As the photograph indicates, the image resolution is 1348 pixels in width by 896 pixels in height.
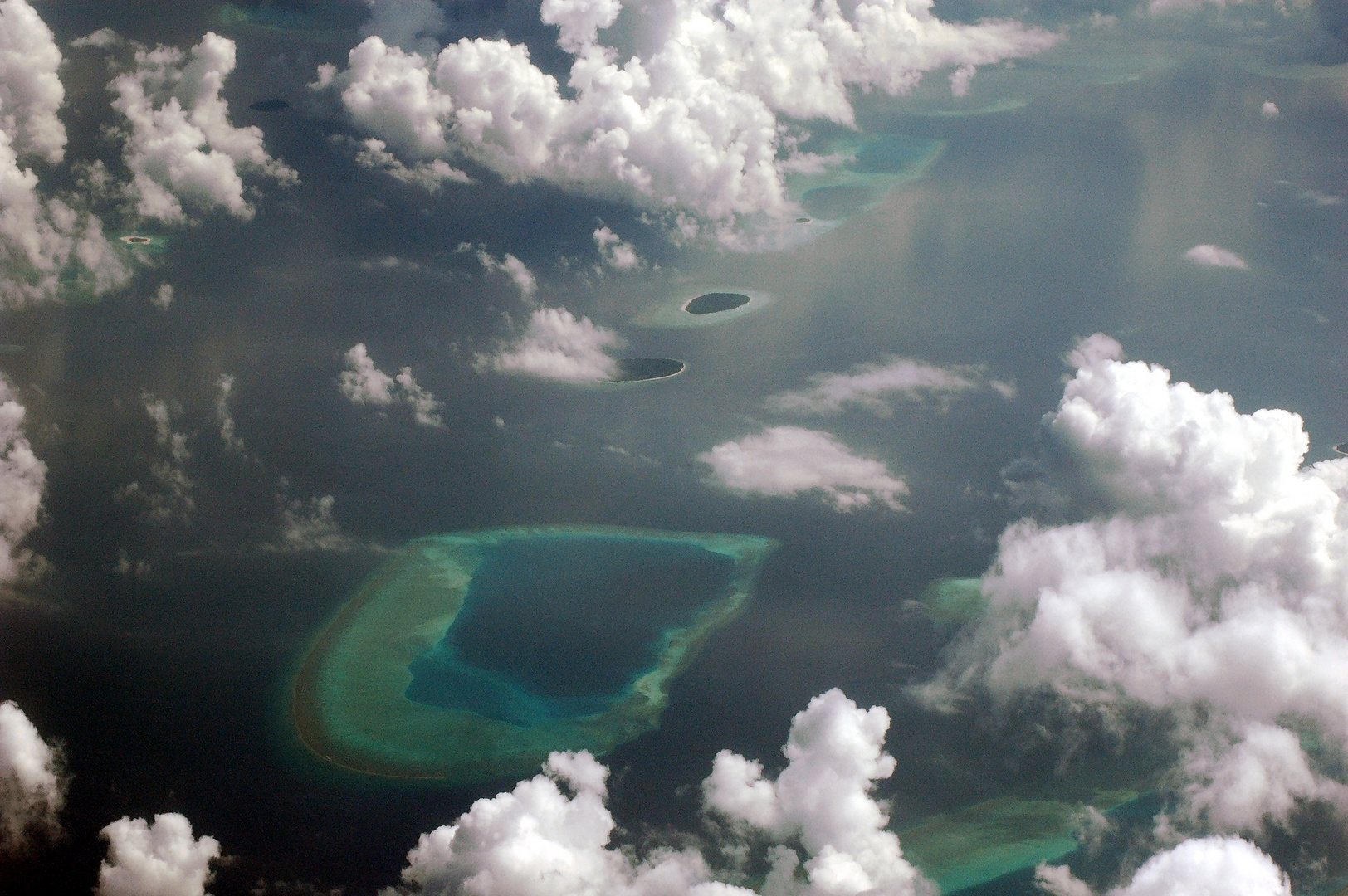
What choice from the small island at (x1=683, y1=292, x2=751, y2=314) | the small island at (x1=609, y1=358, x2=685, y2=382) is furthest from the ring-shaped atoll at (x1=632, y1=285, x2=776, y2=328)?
the small island at (x1=609, y1=358, x2=685, y2=382)

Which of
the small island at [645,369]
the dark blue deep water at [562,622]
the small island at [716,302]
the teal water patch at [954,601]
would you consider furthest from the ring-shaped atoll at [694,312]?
the teal water patch at [954,601]

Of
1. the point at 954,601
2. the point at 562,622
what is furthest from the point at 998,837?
the point at 562,622

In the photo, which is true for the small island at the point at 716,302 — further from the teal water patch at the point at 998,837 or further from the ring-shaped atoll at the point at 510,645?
the teal water patch at the point at 998,837

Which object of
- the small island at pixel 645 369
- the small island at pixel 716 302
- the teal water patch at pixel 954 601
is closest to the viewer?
the teal water patch at pixel 954 601

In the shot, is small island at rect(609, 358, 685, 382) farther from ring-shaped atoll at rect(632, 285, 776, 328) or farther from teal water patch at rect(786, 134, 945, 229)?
teal water patch at rect(786, 134, 945, 229)

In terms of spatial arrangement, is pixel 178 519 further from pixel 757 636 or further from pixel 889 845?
pixel 889 845

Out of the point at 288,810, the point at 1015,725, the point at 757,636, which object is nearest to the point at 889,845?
the point at 1015,725
